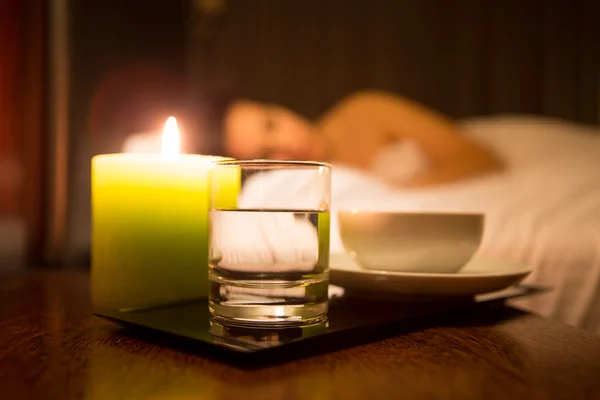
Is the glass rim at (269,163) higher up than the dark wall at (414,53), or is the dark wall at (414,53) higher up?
the dark wall at (414,53)

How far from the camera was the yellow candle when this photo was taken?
0.49 meters

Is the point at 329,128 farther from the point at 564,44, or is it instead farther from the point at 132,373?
the point at 132,373

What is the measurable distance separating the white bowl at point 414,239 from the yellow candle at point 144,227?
0.15 metres

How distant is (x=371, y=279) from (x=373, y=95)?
181 cm

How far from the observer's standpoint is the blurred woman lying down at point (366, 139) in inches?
70.8

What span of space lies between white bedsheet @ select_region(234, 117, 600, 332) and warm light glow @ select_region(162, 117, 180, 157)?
12cm

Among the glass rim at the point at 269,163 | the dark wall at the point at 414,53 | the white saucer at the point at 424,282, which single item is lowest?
the white saucer at the point at 424,282

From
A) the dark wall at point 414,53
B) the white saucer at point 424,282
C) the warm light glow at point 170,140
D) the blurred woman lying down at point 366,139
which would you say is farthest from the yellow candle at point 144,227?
the dark wall at point 414,53

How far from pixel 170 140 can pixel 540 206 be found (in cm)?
83

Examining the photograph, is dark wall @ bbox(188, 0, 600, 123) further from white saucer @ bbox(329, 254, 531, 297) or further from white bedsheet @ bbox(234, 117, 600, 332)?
white saucer @ bbox(329, 254, 531, 297)

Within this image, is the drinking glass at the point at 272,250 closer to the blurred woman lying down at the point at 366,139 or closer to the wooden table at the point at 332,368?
the wooden table at the point at 332,368

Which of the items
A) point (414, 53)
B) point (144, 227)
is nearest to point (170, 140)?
point (144, 227)

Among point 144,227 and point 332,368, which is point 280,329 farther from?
point 144,227

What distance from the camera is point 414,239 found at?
1.70ft
